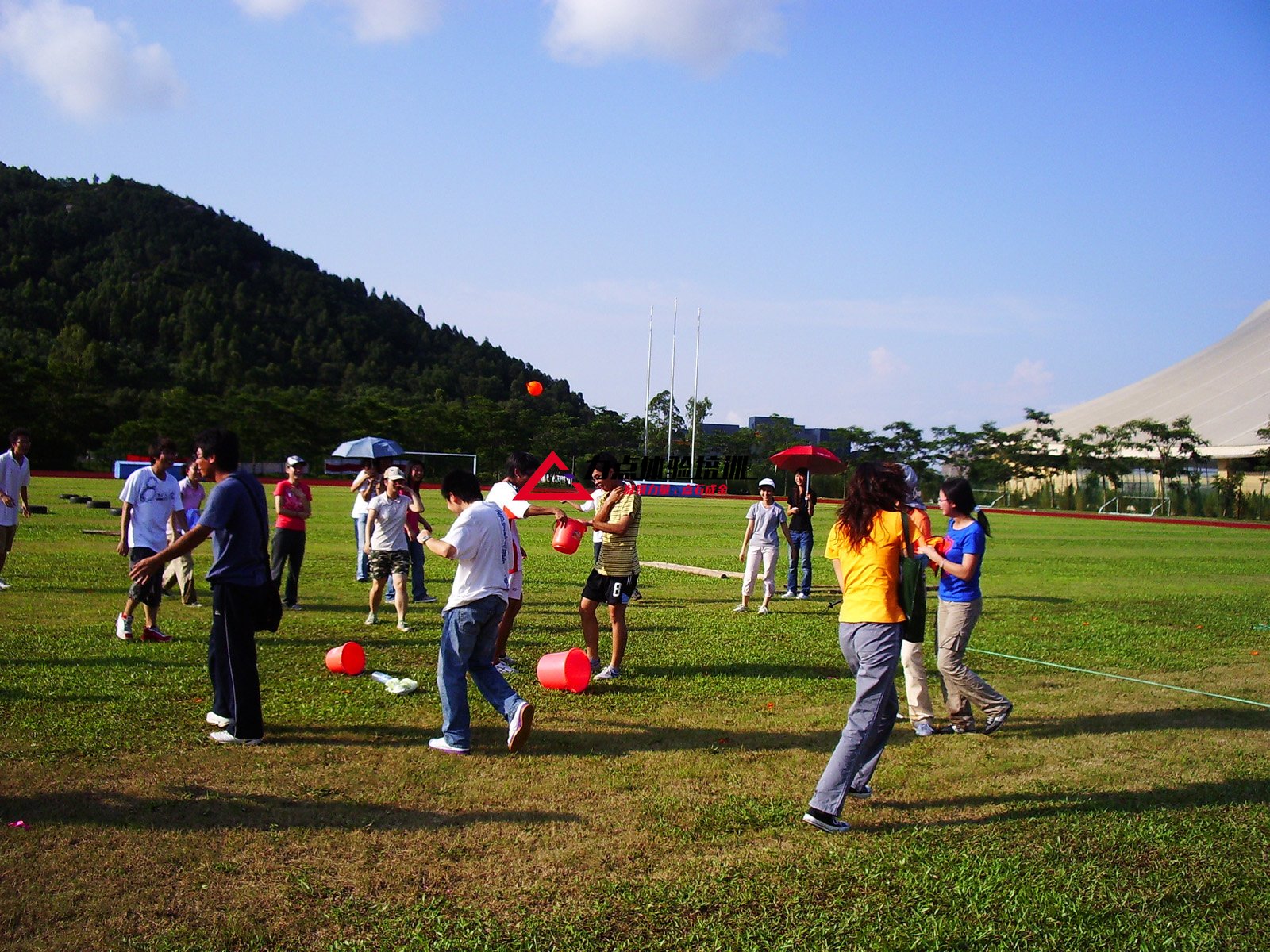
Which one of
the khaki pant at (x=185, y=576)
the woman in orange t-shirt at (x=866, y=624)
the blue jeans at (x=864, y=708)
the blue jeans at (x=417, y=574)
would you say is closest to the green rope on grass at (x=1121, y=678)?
the woman in orange t-shirt at (x=866, y=624)

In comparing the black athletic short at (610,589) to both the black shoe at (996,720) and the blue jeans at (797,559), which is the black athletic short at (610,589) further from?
the blue jeans at (797,559)

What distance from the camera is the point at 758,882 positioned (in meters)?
4.21

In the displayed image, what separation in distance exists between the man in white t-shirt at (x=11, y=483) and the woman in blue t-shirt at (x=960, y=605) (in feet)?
32.7

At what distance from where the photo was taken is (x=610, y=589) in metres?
7.95

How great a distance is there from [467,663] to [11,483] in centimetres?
850

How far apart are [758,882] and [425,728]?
2974 mm

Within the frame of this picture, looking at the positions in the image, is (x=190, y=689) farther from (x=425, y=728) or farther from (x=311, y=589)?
(x=311, y=589)

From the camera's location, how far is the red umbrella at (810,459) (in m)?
15.7

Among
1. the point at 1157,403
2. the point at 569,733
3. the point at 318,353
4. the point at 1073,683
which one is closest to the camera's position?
the point at 569,733

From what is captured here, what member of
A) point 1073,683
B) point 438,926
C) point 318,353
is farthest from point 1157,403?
point 438,926

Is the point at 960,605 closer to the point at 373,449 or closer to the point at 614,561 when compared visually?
the point at 614,561

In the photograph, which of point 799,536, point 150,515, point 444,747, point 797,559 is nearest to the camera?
point 444,747

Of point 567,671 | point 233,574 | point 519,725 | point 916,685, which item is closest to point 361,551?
point 567,671

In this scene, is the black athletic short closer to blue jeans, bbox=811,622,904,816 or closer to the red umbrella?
blue jeans, bbox=811,622,904,816
